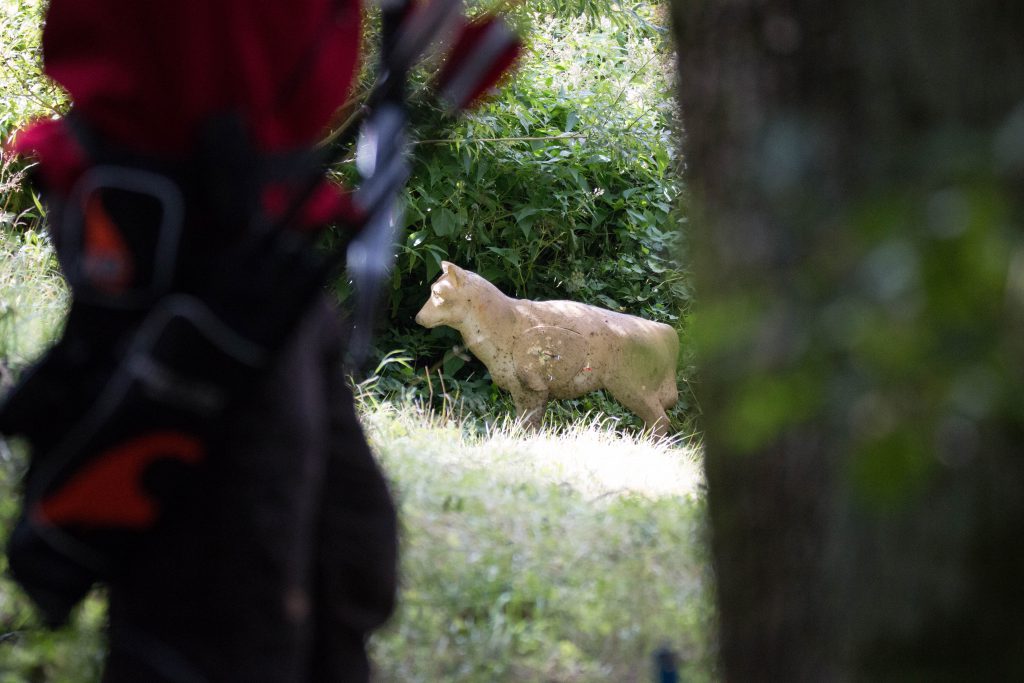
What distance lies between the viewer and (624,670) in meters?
2.03

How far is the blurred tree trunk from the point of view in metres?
0.40

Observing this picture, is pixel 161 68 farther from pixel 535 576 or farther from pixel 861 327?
pixel 535 576

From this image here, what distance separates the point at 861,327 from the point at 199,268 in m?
0.74

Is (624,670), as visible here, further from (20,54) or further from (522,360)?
(20,54)

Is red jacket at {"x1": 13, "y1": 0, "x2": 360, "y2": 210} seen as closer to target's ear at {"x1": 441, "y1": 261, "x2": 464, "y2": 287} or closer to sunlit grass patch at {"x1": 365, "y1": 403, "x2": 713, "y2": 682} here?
sunlit grass patch at {"x1": 365, "y1": 403, "x2": 713, "y2": 682}

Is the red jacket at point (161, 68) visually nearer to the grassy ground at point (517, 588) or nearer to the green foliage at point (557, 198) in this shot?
the grassy ground at point (517, 588)

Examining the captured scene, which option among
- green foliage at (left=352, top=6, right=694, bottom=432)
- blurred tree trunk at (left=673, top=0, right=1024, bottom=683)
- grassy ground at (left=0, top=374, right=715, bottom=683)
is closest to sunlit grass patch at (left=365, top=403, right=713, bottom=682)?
grassy ground at (left=0, top=374, right=715, bottom=683)

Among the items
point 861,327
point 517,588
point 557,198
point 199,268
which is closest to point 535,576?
point 517,588

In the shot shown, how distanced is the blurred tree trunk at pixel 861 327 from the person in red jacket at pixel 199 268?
0.40 meters

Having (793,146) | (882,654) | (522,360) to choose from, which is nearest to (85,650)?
(882,654)

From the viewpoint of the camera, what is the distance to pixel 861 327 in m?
0.41

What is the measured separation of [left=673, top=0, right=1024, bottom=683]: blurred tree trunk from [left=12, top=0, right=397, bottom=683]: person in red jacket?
398 mm

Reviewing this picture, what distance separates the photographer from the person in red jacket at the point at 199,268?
0.99 meters

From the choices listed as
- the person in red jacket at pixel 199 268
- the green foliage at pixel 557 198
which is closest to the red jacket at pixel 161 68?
the person in red jacket at pixel 199 268
